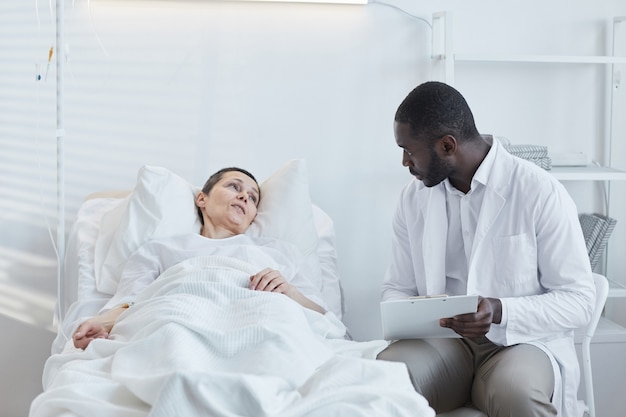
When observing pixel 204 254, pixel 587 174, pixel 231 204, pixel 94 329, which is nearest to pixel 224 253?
pixel 204 254

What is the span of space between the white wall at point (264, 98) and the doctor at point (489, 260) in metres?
0.85

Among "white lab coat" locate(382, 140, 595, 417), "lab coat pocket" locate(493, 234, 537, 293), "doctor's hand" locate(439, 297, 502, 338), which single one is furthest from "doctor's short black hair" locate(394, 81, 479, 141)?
"doctor's hand" locate(439, 297, 502, 338)

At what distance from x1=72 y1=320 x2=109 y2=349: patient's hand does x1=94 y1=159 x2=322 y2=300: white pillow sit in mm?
355

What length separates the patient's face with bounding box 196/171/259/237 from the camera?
249 cm

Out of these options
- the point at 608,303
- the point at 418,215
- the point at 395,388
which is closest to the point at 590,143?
the point at 608,303

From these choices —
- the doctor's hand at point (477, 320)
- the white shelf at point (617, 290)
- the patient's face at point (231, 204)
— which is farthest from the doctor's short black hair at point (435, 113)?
the white shelf at point (617, 290)

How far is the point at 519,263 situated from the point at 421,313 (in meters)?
0.30

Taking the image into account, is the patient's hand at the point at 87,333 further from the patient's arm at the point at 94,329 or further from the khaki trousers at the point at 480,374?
the khaki trousers at the point at 480,374

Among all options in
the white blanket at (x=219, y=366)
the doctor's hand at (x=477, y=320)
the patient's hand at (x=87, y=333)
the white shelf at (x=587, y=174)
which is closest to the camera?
the white blanket at (x=219, y=366)

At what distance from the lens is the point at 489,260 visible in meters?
2.08

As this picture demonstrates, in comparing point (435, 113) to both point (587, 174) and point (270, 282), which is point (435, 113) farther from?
point (587, 174)

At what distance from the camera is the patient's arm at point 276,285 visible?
6.77 feet

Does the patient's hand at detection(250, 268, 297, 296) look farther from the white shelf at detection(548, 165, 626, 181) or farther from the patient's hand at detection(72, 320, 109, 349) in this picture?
the white shelf at detection(548, 165, 626, 181)

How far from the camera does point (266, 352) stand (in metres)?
1.64
